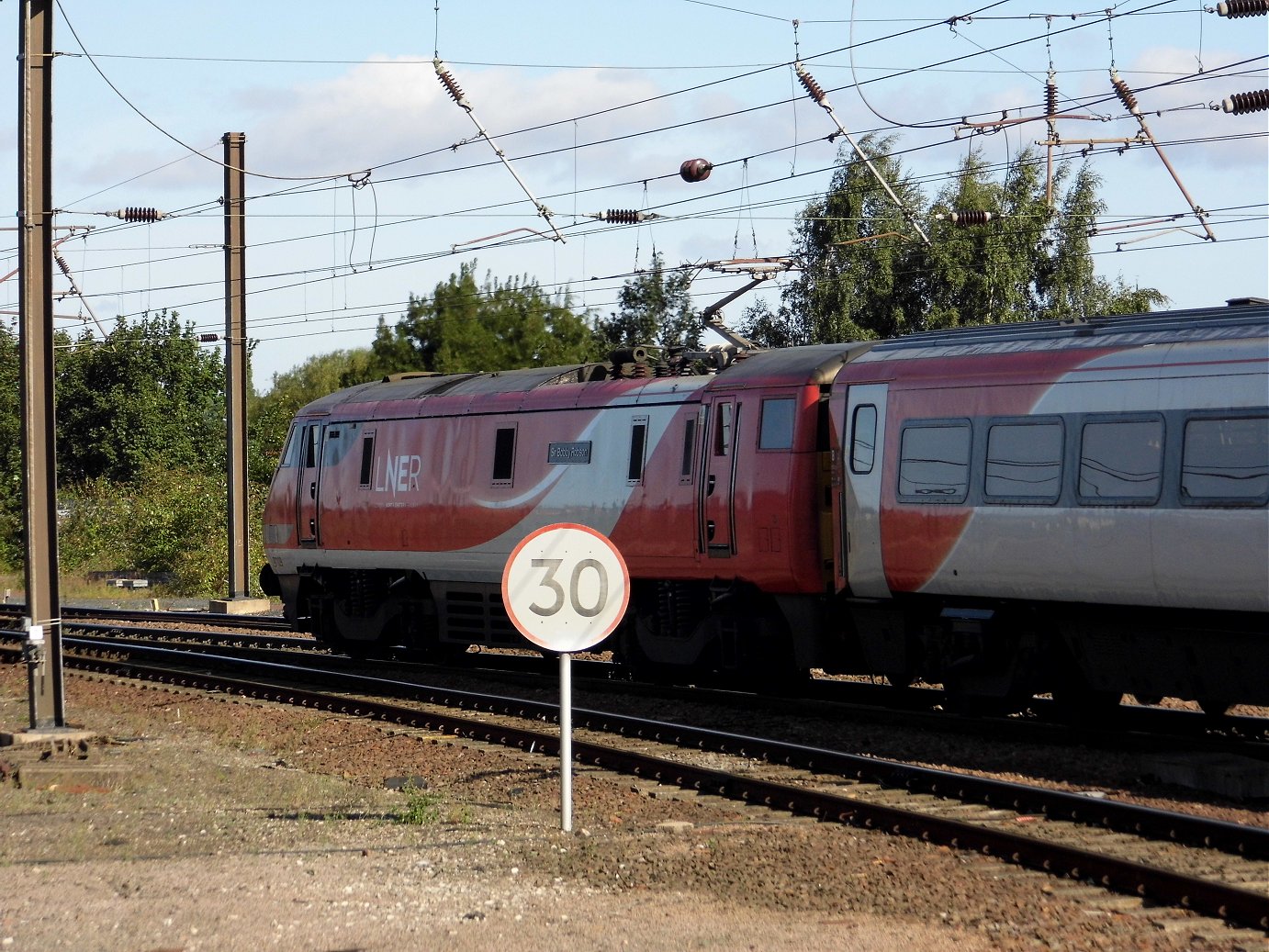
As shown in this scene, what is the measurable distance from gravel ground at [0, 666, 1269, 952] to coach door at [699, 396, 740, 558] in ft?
12.9

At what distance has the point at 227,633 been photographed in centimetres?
2536

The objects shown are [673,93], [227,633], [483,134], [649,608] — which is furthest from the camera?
[227,633]

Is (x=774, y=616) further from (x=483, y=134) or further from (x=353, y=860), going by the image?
(x=483, y=134)

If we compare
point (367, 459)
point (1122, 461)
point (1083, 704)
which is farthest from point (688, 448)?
point (367, 459)

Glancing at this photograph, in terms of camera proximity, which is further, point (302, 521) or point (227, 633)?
point (227, 633)

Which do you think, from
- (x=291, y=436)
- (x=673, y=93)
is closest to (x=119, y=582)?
(x=291, y=436)

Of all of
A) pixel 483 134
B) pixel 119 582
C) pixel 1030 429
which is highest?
pixel 483 134

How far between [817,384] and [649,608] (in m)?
3.52

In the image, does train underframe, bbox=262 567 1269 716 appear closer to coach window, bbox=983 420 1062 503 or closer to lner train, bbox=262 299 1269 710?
lner train, bbox=262 299 1269 710

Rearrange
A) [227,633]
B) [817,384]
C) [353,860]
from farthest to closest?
[227,633], [817,384], [353,860]

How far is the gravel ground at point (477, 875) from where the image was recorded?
7.38 m

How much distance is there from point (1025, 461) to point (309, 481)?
11865 millimetres

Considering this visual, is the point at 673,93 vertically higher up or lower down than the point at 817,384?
higher up

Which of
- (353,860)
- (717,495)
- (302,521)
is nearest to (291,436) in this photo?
(302,521)
